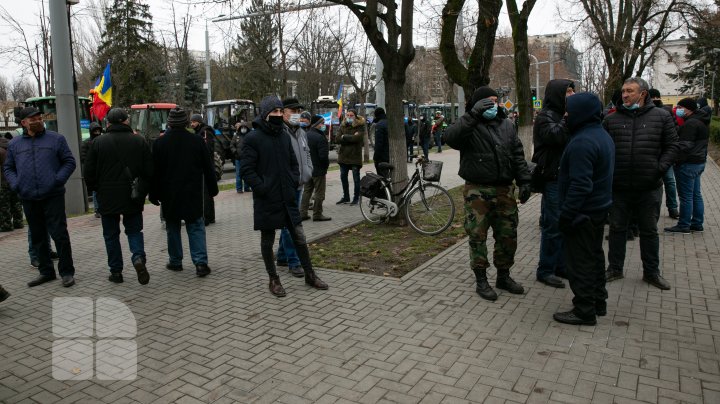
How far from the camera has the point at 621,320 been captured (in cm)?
489

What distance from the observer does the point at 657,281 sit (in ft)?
19.1

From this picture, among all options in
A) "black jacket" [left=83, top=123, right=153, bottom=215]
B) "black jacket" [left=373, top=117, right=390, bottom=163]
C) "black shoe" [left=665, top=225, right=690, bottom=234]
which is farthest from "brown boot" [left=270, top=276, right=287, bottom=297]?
"black shoe" [left=665, top=225, right=690, bottom=234]

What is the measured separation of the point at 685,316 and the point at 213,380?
12.9 feet

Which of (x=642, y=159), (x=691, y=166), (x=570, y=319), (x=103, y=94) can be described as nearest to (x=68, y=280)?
(x=570, y=319)

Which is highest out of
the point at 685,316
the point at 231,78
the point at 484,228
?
the point at 231,78

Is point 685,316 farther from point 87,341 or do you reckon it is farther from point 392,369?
point 87,341

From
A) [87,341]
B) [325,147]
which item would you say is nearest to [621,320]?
[87,341]

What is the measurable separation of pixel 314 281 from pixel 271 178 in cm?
117

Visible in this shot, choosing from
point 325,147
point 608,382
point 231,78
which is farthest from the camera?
point 231,78

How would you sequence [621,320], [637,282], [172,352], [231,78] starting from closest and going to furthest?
1. [172,352]
2. [621,320]
3. [637,282]
4. [231,78]

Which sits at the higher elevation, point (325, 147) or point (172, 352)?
point (325, 147)

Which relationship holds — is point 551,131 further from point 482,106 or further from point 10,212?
point 10,212

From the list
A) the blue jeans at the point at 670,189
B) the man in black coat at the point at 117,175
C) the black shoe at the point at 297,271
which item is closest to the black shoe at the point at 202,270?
the man in black coat at the point at 117,175

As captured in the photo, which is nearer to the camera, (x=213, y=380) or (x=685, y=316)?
(x=213, y=380)
